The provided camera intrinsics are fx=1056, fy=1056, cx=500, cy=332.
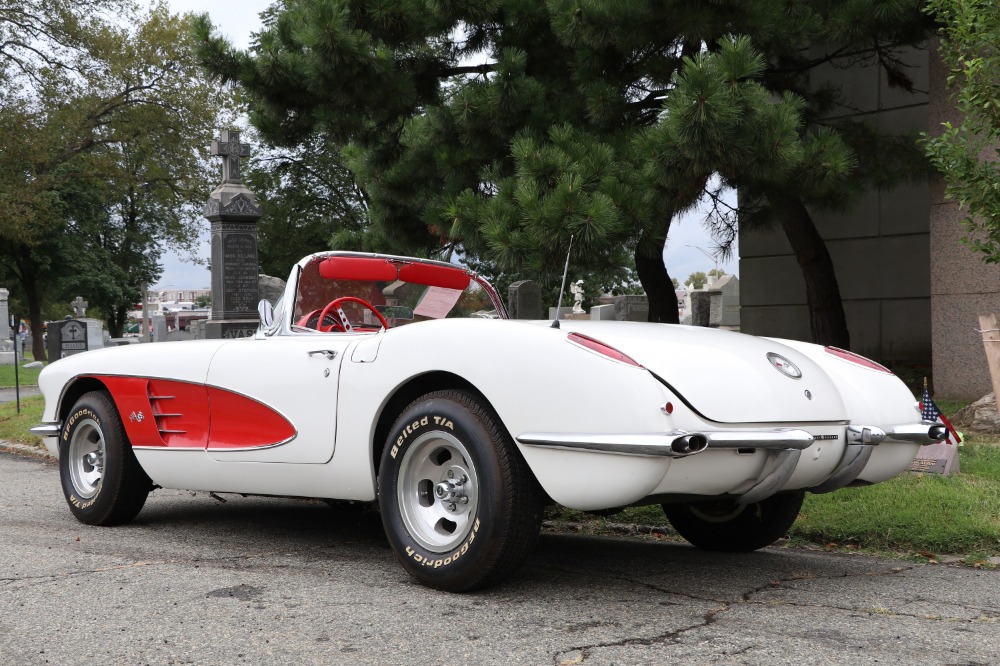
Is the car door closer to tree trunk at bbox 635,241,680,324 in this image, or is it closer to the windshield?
the windshield

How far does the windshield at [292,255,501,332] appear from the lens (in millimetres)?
5445

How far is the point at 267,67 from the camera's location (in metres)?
11.2

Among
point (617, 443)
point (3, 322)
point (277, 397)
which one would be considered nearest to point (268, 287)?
point (277, 397)

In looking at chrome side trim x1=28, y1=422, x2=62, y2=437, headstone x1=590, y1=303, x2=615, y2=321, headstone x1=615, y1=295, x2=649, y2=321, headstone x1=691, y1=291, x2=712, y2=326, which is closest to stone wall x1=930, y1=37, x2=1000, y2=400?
chrome side trim x1=28, y1=422, x2=62, y2=437

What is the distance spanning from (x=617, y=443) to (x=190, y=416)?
2615 mm

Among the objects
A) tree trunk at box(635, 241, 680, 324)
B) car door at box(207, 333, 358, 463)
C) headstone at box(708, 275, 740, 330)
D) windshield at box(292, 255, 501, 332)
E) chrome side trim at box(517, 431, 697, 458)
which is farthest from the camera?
headstone at box(708, 275, 740, 330)

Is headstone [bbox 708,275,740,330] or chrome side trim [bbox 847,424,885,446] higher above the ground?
headstone [bbox 708,275,740,330]

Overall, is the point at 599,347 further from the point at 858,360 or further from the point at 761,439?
the point at 858,360

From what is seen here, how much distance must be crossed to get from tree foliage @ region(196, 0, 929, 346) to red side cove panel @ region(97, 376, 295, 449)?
13.5 ft

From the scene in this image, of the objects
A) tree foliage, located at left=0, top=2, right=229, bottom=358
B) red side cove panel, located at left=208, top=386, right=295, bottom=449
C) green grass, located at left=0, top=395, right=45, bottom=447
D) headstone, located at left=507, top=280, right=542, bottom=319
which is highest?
tree foliage, located at left=0, top=2, right=229, bottom=358

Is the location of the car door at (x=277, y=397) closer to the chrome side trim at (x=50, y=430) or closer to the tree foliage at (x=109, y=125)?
the chrome side trim at (x=50, y=430)

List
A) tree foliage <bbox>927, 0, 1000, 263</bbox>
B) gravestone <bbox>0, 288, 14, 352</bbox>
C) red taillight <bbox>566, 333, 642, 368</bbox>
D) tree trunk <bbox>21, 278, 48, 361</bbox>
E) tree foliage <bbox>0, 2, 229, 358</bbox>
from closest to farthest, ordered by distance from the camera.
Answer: red taillight <bbox>566, 333, 642, 368</bbox>
tree foliage <bbox>927, 0, 1000, 263</bbox>
tree foliage <bbox>0, 2, 229, 358</bbox>
gravestone <bbox>0, 288, 14, 352</bbox>
tree trunk <bbox>21, 278, 48, 361</bbox>

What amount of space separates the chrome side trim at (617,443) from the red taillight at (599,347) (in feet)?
0.95

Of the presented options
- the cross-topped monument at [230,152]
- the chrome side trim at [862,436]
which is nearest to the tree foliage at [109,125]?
the cross-topped monument at [230,152]
